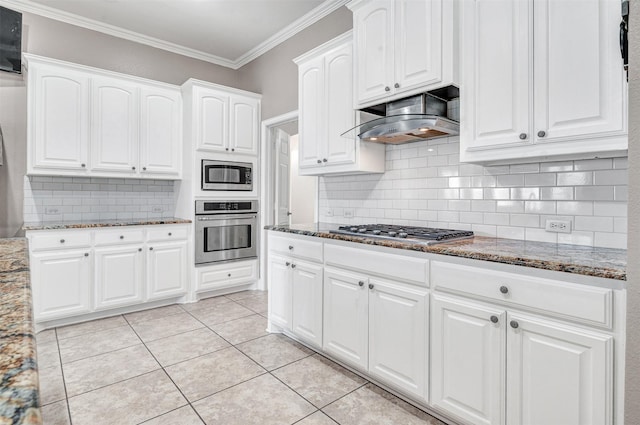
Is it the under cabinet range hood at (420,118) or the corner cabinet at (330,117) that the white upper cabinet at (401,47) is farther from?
the corner cabinet at (330,117)

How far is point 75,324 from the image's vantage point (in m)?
3.33

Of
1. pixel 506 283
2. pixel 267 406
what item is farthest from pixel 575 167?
pixel 267 406

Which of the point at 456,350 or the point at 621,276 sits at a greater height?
the point at 621,276

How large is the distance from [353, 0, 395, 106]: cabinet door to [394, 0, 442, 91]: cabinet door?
62 mm

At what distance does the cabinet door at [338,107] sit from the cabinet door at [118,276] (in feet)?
7.35

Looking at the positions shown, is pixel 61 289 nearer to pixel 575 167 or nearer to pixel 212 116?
pixel 212 116

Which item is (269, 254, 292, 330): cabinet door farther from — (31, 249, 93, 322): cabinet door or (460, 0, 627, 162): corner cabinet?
(31, 249, 93, 322): cabinet door

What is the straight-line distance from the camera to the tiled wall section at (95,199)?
3541 mm

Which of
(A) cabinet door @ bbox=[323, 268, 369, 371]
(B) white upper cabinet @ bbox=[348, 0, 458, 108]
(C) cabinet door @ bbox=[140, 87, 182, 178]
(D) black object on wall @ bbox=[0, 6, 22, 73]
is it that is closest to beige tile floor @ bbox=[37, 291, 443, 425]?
(A) cabinet door @ bbox=[323, 268, 369, 371]

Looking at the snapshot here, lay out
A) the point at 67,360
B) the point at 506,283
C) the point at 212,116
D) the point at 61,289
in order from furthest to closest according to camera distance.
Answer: the point at 212,116 → the point at 61,289 → the point at 67,360 → the point at 506,283

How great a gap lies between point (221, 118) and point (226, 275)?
6.05 ft

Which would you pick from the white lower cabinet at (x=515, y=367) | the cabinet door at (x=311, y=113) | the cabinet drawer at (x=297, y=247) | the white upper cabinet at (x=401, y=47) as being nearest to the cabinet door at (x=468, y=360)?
the white lower cabinet at (x=515, y=367)

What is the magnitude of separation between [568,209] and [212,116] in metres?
3.51

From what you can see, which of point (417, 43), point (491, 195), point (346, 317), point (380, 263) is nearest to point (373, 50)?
point (417, 43)
